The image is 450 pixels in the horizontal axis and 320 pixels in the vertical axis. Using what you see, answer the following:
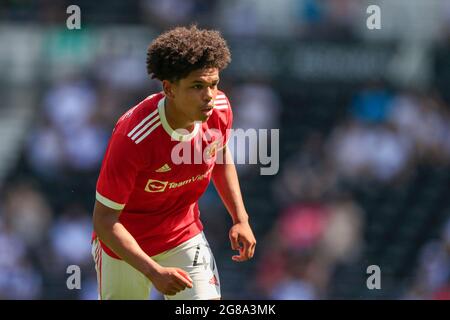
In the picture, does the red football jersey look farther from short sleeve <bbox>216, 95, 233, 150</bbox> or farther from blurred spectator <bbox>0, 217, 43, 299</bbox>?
blurred spectator <bbox>0, 217, 43, 299</bbox>

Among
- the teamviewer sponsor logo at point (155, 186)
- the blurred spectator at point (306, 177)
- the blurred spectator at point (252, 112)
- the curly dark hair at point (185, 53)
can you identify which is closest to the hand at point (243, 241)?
the teamviewer sponsor logo at point (155, 186)

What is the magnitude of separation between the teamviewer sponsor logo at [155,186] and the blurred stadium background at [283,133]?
638cm

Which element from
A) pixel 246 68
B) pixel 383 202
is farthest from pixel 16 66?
pixel 383 202

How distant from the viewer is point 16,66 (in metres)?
15.6

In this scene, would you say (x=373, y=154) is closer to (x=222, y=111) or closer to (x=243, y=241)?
(x=222, y=111)

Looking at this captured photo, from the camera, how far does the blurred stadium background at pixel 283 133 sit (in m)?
13.5

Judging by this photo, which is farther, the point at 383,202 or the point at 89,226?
the point at 383,202

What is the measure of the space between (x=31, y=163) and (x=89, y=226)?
5.24ft

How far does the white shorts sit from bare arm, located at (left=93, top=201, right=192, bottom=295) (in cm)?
48

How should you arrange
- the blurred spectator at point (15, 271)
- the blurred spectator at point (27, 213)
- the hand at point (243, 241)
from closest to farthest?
1. the hand at point (243, 241)
2. the blurred spectator at point (15, 271)
3. the blurred spectator at point (27, 213)

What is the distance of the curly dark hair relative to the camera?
625 centimetres

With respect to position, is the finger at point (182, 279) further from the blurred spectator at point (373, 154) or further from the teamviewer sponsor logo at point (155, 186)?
the blurred spectator at point (373, 154)

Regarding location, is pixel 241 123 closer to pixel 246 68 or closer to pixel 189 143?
pixel 246 68

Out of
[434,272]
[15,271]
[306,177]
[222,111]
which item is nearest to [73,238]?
[15,271]
